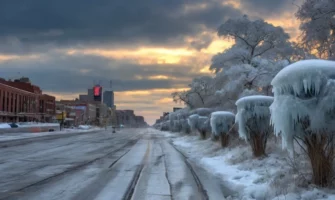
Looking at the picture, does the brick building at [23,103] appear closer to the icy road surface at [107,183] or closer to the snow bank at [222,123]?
the snow bank at [222,123]

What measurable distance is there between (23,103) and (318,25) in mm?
114133

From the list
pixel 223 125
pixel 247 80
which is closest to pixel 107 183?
pixel 223 125

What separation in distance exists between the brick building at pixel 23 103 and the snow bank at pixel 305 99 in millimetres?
98789

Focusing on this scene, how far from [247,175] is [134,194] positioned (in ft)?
13.9

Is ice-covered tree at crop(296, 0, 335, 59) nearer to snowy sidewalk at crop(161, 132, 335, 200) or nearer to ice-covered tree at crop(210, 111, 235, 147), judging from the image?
ice-covered tree at crop(210, 111, 235, 147)

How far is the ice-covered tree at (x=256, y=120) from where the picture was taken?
589 inches

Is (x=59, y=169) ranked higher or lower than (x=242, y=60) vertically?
lower

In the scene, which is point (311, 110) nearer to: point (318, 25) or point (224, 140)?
point (318, 25)

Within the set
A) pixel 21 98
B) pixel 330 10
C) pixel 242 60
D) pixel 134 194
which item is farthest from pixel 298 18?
pixel 21 98

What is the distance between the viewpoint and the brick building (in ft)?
341

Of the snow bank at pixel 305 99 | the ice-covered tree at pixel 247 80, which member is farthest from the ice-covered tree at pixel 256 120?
the ice-covered tree at pixel 247 80

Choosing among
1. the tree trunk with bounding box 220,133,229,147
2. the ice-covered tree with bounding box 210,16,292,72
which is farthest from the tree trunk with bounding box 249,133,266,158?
the ice-covered tree with bounding box 210,16,292,72

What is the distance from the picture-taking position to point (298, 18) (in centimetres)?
2052

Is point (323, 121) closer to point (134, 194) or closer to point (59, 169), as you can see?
point (134, 194)
